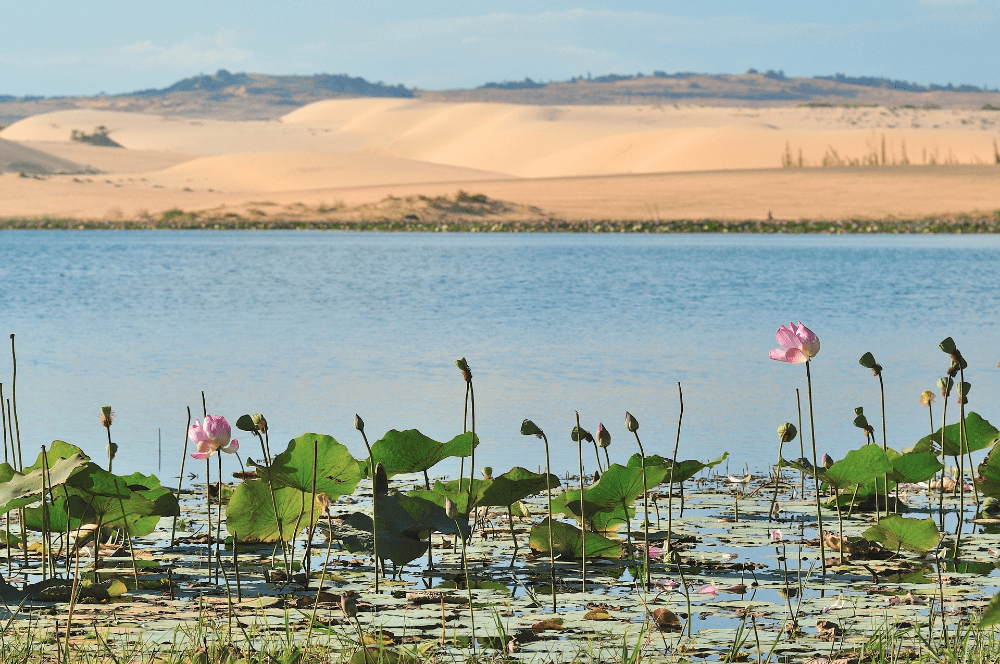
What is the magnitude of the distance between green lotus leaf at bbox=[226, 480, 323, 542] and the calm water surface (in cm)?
214

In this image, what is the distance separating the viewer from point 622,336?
12578mm

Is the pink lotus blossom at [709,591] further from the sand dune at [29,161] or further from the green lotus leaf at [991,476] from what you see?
the sand dune at [29,161]

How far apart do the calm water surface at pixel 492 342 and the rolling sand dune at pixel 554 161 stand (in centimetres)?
1926

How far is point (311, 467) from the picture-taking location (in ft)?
12.7

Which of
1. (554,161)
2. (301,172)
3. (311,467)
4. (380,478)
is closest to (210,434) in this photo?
(311,467)

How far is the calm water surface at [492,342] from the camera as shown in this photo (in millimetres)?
7648

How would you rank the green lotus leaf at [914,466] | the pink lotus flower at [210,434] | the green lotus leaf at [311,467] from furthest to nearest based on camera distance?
the green lotus leaf at [914,466]
the pink lotus flower at [210,434]
the green lotus leaf at [311,467]

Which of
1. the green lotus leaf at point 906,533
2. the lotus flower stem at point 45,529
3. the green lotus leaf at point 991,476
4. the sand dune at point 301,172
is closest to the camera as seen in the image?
the lotus flower stem at point 45,529

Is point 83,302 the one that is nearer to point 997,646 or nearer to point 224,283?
point 224,283

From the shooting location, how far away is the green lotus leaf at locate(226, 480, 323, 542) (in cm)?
406

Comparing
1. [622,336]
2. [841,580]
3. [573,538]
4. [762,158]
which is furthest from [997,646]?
[762,158]

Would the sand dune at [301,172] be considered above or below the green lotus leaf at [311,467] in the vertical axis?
above

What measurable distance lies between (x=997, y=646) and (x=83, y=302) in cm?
1448

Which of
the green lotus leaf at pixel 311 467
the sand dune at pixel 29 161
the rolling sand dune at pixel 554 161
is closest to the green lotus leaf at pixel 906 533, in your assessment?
the green lotus leaf at pixel 311 467
